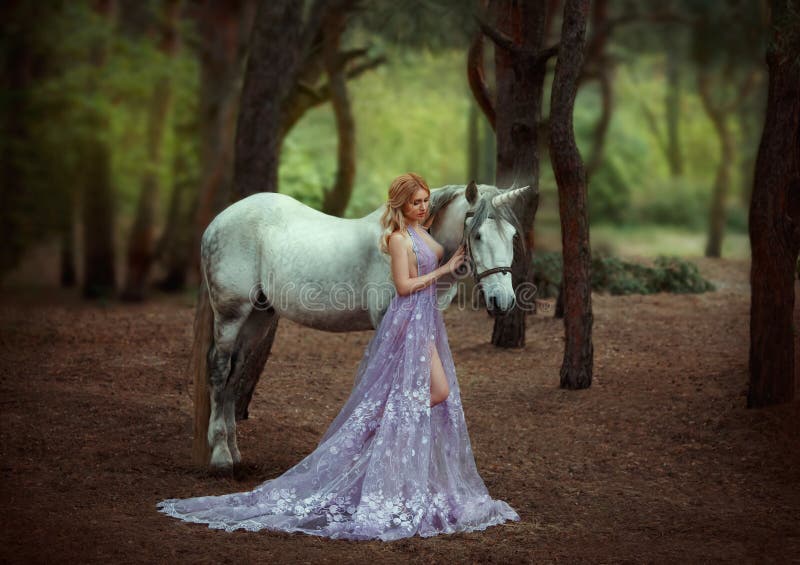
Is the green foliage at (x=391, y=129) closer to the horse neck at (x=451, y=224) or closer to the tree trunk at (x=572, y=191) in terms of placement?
the tree trunk at (x=572, y=191)

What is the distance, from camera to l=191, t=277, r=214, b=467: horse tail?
19.3ft

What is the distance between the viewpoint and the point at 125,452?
6.14 m

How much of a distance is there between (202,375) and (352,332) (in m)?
5.22

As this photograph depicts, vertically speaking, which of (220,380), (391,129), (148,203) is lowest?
(220,380)

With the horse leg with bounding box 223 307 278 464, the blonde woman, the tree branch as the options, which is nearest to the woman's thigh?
the blonde woman

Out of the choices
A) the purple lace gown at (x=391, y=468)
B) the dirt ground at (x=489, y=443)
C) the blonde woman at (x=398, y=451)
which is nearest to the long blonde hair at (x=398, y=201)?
the blonde woman at (x=398, y=451)

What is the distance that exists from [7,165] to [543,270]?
843 centimetres

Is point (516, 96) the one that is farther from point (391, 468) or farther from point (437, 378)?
point (391, 468)

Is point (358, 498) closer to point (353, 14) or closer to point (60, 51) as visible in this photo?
point (353, 14)

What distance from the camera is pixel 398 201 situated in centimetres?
480

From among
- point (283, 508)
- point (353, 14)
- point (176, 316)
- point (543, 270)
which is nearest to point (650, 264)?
point (543, 270)

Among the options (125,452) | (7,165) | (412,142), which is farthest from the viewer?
(412,142)

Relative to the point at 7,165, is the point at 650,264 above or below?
below

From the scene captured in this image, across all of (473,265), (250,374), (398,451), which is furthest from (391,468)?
(250,374)
